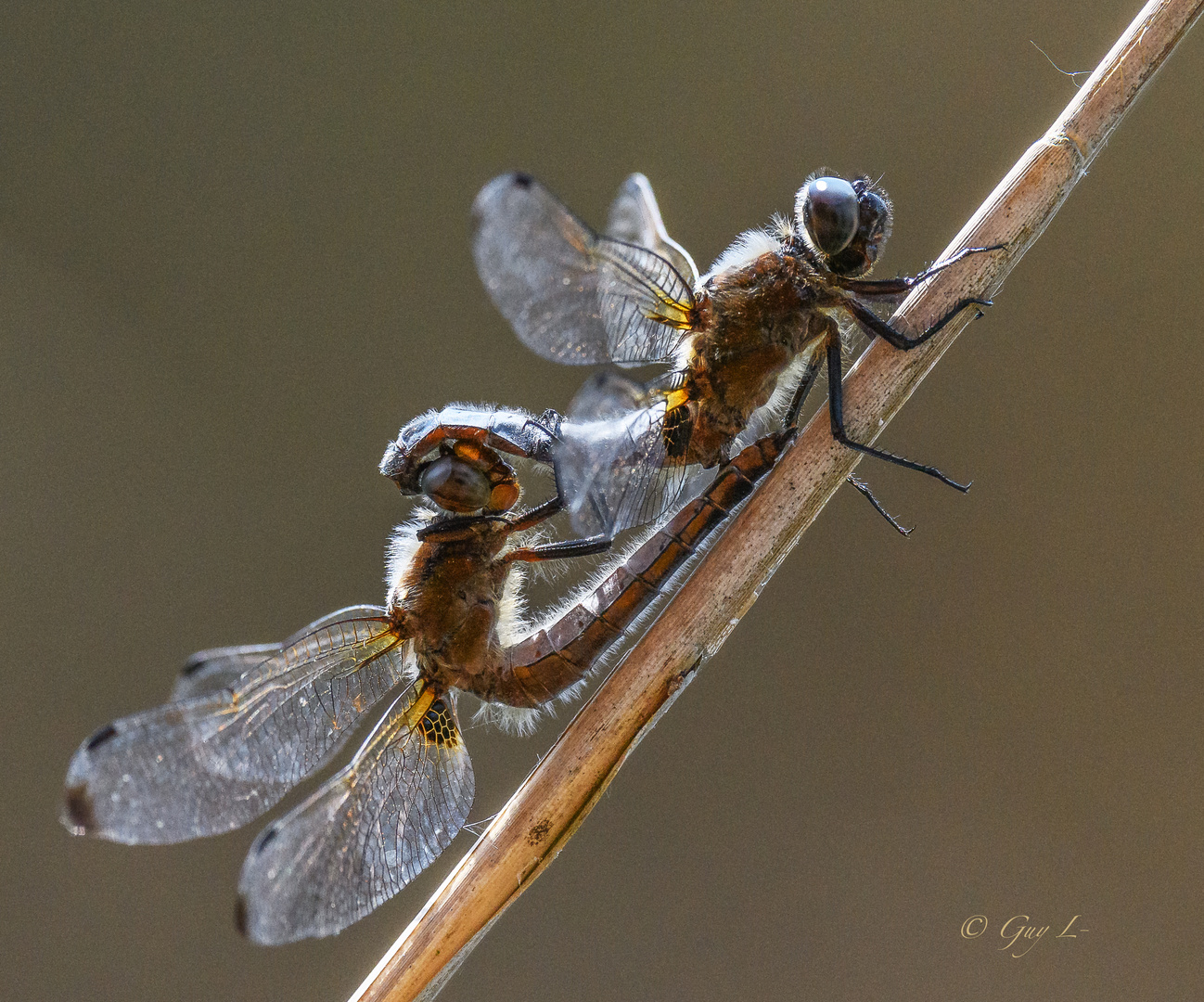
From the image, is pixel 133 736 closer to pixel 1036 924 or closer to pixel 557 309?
pixel 557 309

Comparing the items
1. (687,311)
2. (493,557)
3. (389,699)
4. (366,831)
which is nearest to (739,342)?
(687,311)

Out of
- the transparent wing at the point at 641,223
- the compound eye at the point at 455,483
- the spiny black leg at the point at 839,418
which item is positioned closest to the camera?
the spiny black leg at the point at 839,418

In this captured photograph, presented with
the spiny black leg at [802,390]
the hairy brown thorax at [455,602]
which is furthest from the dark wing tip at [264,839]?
the spiny black leg at [802,390]

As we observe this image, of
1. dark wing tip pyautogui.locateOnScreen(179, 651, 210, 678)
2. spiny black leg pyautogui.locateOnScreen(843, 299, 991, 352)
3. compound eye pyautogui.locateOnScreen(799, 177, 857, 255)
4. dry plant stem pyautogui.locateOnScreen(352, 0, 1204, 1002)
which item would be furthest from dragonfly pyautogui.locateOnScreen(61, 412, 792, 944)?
compound eye pyautogui.locateOnScreen(799, 177, 857, 255)

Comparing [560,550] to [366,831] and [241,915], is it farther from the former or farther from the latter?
[241,915]

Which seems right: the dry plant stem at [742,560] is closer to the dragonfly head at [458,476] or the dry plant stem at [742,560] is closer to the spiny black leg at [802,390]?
the spiny black leg at [802,390]

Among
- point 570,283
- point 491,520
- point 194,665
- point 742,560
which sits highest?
point 570,283

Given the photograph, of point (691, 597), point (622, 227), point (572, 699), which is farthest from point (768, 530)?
point (622, 227)
